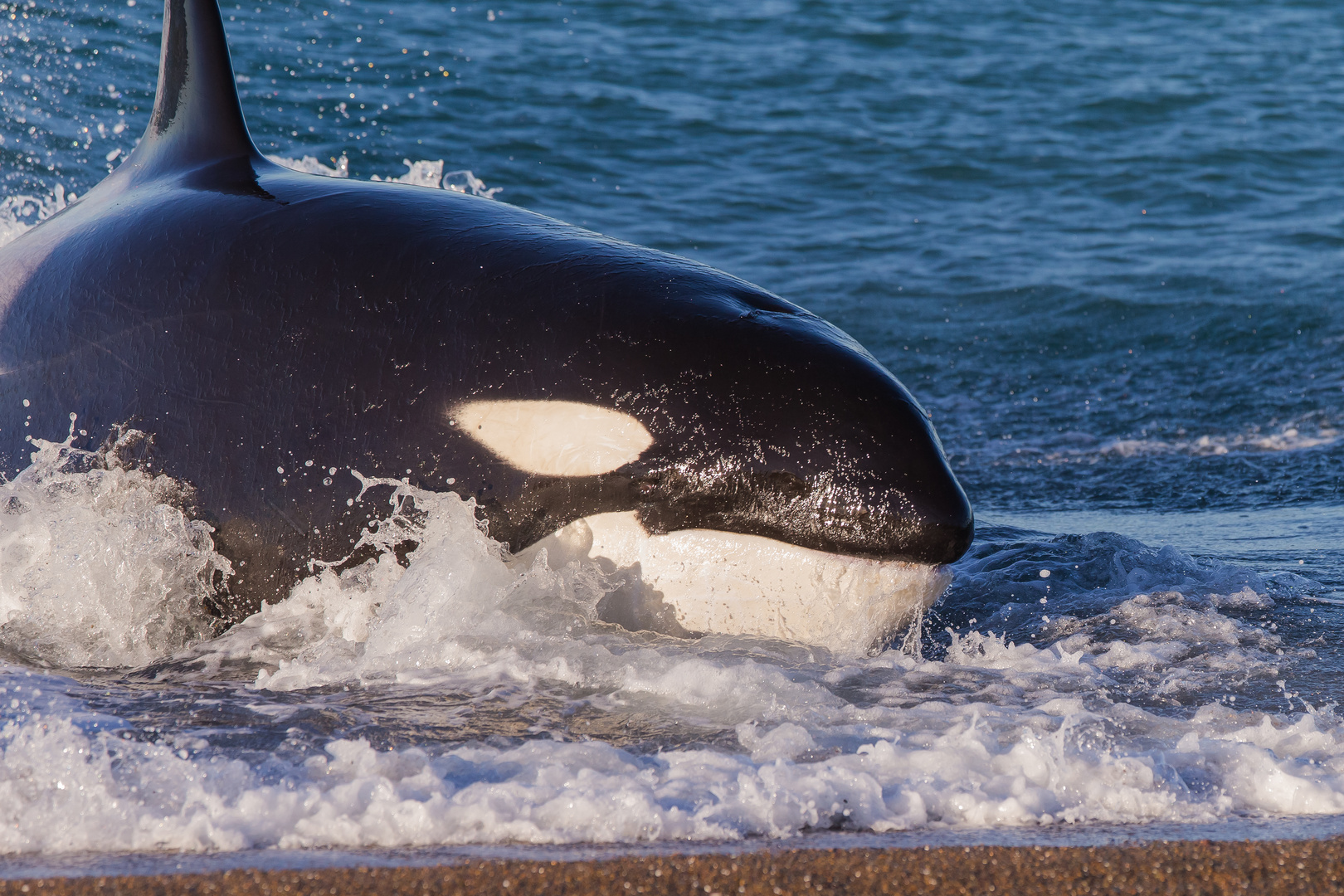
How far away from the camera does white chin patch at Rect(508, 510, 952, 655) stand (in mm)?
3629

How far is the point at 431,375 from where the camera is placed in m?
3.76

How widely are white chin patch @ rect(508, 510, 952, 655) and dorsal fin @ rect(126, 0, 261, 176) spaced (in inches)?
90.1

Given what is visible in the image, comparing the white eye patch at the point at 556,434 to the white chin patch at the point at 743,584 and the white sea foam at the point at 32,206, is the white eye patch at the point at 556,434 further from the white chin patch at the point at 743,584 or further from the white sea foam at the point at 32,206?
the white sea foam at the point at 32,206

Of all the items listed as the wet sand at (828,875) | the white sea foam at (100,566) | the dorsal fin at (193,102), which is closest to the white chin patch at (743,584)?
the white sea foam at (100,566)

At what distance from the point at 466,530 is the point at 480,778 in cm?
99

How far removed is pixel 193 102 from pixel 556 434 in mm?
2582

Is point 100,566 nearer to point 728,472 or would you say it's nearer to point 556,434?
point 556,434

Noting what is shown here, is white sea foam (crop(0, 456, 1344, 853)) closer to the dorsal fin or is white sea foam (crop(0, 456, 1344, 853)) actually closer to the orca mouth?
the orca mouth

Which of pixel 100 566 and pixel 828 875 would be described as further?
pixel 100 566

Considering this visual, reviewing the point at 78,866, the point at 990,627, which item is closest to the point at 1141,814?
the point at 990,627

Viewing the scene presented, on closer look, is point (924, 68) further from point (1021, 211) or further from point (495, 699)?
point (495, 699)

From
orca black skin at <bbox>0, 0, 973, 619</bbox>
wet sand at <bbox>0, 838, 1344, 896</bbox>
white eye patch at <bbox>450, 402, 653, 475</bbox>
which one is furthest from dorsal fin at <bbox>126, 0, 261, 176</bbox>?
wet sand at <bbox>0, 838, 1344, 896</bbox>

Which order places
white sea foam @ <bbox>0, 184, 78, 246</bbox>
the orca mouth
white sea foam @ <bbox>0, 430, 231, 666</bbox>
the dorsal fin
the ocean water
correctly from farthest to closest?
white sea foam @ <bbox>0, 184, 78, 246</bbox> → the dorsal fin → white sea foam @ <bbox>0, 430, 231, 666</bbox> → the orca mouth → the ocean water

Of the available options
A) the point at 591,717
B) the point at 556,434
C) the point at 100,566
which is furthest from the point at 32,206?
the point at 591,717
